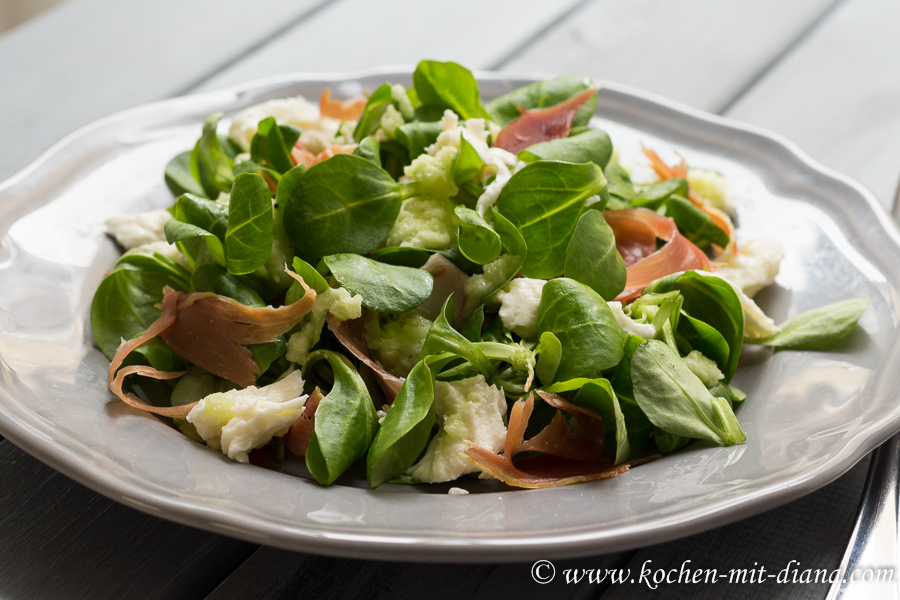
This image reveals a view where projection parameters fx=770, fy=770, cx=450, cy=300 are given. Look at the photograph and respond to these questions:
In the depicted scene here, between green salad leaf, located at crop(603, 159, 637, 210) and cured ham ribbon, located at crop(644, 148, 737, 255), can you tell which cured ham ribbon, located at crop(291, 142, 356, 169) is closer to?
green salad leaf, located at crop(603, 159, 637, 210)

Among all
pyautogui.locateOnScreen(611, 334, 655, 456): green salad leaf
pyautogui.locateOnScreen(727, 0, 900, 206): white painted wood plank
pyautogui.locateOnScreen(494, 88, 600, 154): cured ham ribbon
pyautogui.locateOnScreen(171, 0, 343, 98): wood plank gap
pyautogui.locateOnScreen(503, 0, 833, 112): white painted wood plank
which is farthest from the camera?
pyautogui.locateOnScreen(503, 0, 833, 112): white painted wood plank

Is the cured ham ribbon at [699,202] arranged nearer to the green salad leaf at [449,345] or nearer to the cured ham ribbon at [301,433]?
the green salad leaf at [449,345]

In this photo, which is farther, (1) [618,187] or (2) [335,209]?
(1) [618,187]

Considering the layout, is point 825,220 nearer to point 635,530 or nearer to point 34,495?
point 635,530

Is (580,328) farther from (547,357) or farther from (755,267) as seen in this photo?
(755,267)

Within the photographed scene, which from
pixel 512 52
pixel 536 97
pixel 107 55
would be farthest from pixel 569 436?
pixel 107 55

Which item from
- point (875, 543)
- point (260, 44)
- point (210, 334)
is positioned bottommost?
point (875, 543)

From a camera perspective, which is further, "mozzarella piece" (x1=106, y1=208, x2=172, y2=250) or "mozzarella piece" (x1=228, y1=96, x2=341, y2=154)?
"mozzarella piece" (x1=228, y1=96, x2=341, y2=154)

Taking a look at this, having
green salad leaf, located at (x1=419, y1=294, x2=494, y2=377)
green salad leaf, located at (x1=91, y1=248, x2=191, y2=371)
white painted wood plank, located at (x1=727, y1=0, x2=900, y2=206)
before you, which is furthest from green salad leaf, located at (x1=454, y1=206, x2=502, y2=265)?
white painted wood plank, located at (x1=727, y1=0, x2=900, y2=206)

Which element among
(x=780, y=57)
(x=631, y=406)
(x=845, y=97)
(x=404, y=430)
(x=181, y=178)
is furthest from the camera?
(x=780, y=57)
